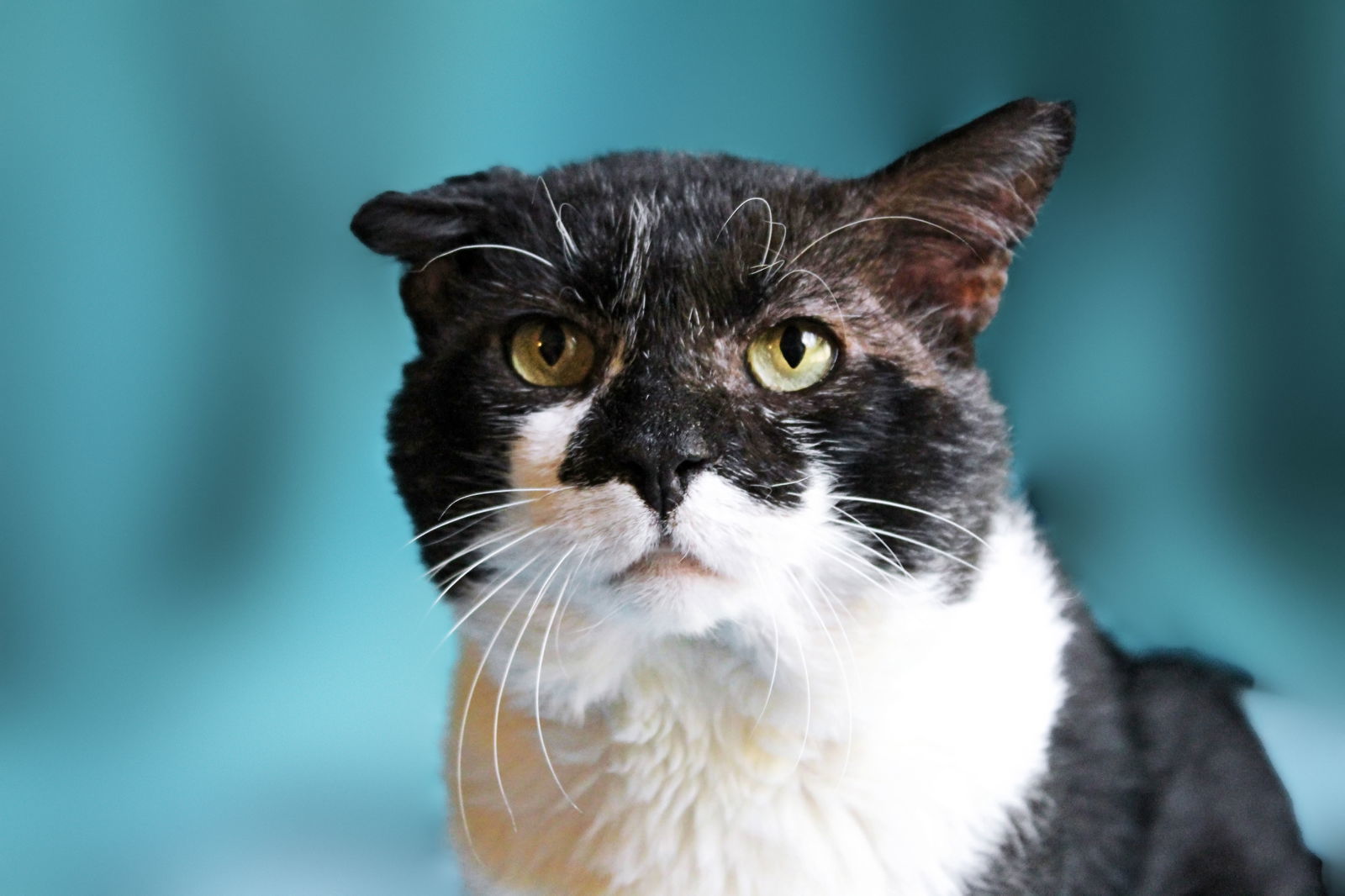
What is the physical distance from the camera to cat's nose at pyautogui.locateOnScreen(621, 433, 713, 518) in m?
0.92

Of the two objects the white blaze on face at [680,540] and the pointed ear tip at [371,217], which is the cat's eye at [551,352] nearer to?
the white blaze on face at [680,540]

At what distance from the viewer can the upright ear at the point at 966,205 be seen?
104cm

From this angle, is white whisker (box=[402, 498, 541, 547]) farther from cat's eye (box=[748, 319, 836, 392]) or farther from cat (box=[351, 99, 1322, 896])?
cat's eye (box=[748, 319, 836, 392])

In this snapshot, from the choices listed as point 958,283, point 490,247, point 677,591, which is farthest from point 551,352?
point 958,283

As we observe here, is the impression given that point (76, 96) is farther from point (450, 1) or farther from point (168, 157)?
point (450, 1)

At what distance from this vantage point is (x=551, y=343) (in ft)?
3.51

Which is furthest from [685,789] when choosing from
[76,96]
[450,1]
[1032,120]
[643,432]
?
[76,96]

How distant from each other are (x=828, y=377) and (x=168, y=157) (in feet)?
3.46

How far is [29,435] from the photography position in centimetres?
172

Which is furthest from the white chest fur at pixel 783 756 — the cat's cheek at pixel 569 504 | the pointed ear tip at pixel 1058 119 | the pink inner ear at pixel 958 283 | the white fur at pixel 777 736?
the pointed ear tip at pixel 1058 119

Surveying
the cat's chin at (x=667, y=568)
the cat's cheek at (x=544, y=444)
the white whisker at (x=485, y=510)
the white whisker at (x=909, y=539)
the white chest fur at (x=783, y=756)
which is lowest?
the white chest fur at (x=783, y=756)

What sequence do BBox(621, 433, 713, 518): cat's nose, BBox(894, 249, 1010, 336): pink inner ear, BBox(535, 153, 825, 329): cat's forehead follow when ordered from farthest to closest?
BBox(894, 249, 1010, 336): pink inner ear
BBox(535, 153, 825, 329): cat's forehead
BBox(621, 433, 713, 518): cat's nose

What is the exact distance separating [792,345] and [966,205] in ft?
0.67

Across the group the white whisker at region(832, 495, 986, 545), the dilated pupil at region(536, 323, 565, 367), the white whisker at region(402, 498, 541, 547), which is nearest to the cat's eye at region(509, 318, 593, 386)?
the dilated pupil at region(536, 323, 565, 367)
